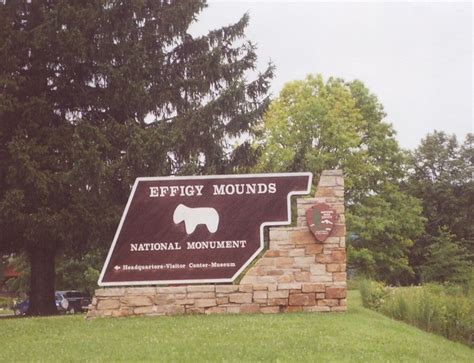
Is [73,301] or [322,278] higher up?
[322,278]

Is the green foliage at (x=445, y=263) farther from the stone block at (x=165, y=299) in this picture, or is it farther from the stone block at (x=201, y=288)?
the stone block at (x=165, y=299)

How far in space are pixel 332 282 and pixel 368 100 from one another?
26.2 m

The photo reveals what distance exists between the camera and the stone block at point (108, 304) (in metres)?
15.7

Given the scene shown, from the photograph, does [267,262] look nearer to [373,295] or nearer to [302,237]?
[302,237]

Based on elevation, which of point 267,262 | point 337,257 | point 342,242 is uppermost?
point 342,242

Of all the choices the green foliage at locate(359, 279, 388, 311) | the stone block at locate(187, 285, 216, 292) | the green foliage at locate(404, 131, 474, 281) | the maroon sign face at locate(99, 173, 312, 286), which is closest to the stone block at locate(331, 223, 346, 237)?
the maroon sign face at locate(99, 173, 312, 286)

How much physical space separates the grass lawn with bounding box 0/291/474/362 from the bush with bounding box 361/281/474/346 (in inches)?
78.2

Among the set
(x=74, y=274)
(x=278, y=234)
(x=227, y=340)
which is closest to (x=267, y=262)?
(x=278, y=234)

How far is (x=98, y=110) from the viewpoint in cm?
2391

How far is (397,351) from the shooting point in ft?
36.1

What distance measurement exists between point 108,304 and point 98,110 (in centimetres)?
Result: 1001

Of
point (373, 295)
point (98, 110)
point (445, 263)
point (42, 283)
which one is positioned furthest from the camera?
point (445, 263)

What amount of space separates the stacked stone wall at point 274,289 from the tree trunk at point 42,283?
7.31m

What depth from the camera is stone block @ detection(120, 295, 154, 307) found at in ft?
51.4
